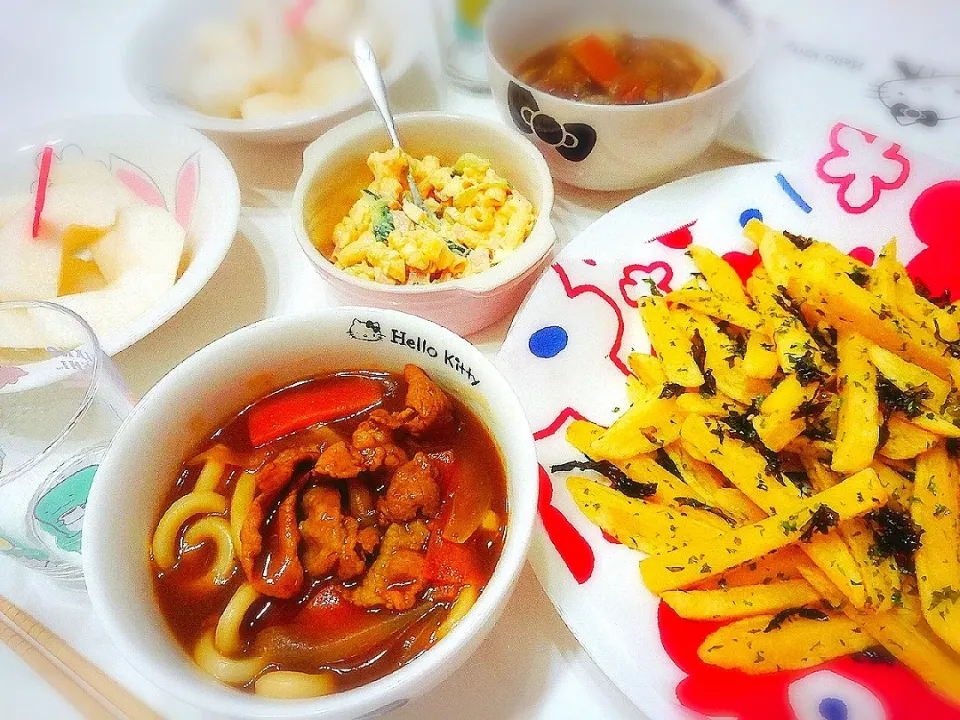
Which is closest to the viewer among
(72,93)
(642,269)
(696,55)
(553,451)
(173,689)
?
(173,689)

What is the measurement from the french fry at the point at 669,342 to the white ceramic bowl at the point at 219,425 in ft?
0.79

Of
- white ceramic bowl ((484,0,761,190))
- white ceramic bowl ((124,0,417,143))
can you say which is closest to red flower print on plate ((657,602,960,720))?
white ceramic bowl ((484,0,761,190))

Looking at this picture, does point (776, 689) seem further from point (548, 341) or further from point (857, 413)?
→ point (548, 341)

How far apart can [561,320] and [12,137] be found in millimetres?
976

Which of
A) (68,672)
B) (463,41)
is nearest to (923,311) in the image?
(463,41)

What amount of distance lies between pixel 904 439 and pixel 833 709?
0.28m

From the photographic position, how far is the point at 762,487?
2.41 ft

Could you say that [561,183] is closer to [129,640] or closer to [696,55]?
[696,55]

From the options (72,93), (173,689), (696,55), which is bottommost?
(72,93)

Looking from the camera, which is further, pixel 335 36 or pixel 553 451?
pixel 335 36

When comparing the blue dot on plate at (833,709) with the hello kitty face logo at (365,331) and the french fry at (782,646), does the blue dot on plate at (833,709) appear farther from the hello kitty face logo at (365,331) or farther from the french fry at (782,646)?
the hello kitty face logo at (365,331)

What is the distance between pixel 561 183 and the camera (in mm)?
1243

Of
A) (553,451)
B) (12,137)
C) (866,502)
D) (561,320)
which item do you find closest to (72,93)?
(12,137)

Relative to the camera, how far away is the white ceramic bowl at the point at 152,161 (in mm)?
1094
